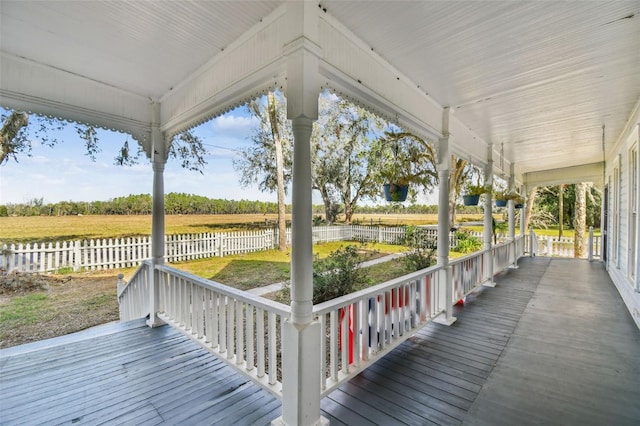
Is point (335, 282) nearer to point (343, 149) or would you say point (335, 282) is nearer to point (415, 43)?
point (415, 43)

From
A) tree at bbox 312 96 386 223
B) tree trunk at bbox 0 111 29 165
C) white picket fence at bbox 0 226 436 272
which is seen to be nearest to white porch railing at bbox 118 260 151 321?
white picket fence at bbox 0 226 436 272

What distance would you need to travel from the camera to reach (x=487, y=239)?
18.6 feet

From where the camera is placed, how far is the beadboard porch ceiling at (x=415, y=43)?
5.89 ft

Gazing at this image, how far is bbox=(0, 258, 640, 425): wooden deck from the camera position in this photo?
2.02m

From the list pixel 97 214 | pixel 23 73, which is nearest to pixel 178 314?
pixel 23 73

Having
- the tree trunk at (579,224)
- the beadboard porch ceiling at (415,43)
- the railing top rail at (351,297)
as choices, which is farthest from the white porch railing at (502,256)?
the tree trunk at (579,224)

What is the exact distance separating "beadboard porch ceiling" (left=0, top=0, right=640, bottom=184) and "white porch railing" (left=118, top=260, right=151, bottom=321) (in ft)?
6.77

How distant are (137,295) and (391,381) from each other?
3.72 m

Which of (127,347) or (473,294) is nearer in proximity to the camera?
(127,347)

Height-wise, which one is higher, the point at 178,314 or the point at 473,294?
the point at 178,314

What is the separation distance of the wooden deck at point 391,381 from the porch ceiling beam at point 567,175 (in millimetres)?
6903

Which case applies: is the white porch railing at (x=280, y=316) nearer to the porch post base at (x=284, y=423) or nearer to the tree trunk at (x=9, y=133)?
the porch post base at (x=284, y=423)

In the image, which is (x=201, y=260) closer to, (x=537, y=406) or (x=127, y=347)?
(x=127, y=347)

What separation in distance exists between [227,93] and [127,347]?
2903 mm
